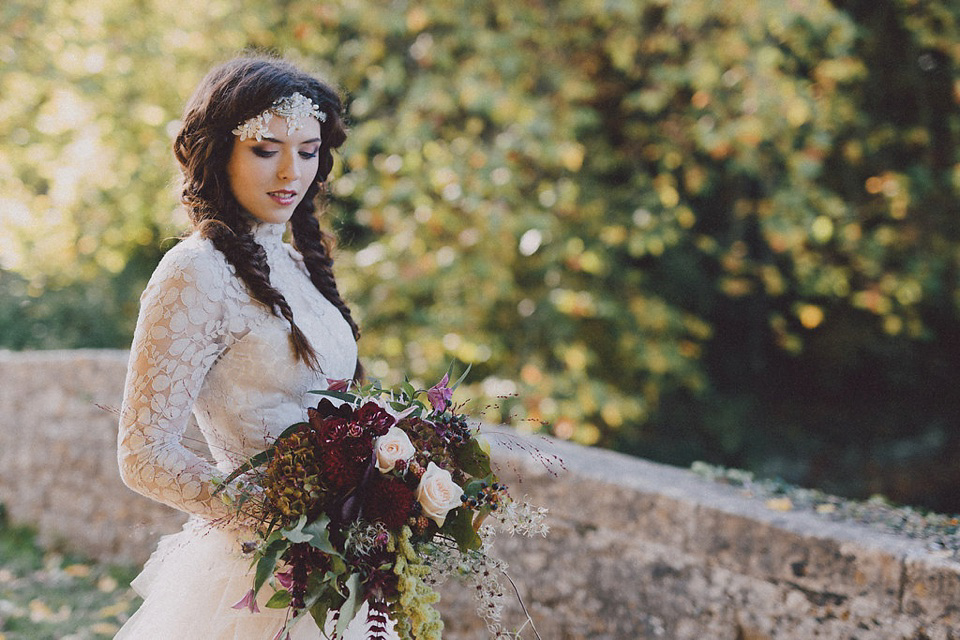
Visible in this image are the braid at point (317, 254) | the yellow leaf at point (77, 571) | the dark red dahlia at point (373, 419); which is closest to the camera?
the dark red dahlia at point (373, 419)

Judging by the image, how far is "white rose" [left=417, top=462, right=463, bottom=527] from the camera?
1611 millimetres

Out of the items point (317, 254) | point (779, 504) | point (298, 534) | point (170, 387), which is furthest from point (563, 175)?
point (298, 534)

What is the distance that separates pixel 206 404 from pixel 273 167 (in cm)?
57

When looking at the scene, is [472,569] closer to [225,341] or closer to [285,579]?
[285,579]

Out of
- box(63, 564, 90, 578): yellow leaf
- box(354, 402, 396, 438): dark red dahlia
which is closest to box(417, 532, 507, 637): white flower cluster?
box(354, 402, 396, 438): dark red dahlia

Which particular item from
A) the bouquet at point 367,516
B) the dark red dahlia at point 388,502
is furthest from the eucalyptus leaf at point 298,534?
the dark red dahlia at point 388,502

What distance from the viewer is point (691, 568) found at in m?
2.88

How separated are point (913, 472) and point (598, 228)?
4.05 meters

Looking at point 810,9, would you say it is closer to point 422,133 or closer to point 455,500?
point 422,133

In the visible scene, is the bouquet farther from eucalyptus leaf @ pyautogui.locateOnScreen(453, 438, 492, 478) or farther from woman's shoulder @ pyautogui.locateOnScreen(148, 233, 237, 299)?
woman's shoulder @ pyautogui.locateOnScreen(148, 233, 237, 299)

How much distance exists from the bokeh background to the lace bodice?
2.38 m

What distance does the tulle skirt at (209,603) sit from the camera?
1.84 metres

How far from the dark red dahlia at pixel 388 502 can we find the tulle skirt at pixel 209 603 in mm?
374

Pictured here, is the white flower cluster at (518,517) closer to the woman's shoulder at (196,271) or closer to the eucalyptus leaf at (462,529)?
the eucalyptus leaf at (462,529)
